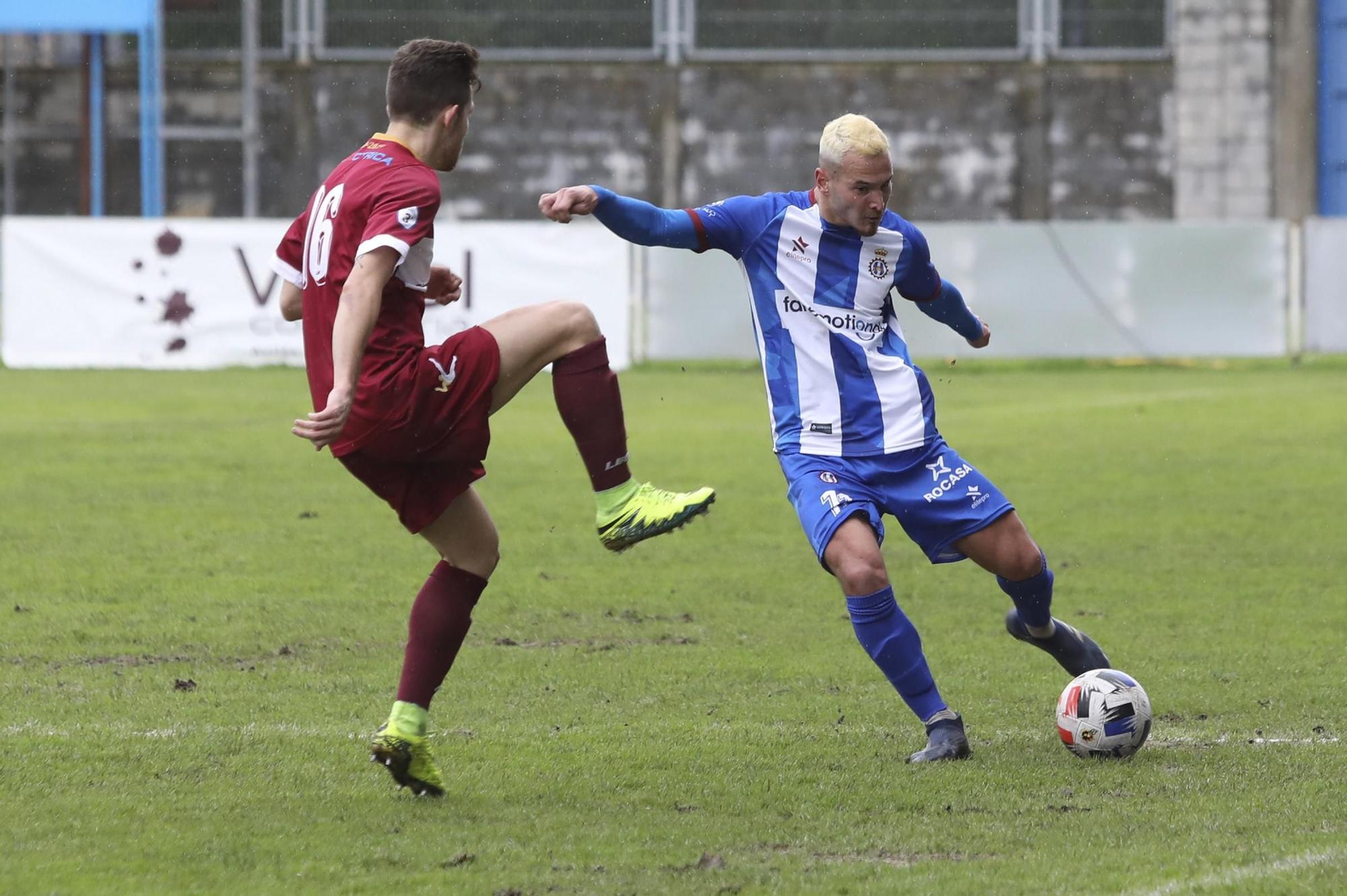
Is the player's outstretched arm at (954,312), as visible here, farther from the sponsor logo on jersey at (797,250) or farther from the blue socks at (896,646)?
the blue socks at (896,646)

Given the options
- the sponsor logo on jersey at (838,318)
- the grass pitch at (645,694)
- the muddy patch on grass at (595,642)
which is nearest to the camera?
the grass pitch at (645,694)

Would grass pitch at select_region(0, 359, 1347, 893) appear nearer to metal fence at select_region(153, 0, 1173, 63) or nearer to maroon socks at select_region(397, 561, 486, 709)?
maroon socks at select_region(397, 561, 486, 709)

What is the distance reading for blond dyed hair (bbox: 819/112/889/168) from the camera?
5.19m

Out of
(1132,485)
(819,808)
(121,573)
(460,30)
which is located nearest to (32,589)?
(121,573)

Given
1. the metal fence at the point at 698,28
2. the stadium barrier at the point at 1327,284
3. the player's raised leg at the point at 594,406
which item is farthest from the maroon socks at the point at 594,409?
the metal fence at the point at 698,28

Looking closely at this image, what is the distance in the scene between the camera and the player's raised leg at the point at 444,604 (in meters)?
4.80

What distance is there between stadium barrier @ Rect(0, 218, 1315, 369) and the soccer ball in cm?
1372

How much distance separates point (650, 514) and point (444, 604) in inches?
23.5

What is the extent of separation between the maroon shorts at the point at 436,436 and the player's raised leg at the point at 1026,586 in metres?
1.51

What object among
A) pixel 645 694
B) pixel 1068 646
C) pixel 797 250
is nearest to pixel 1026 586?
pixel 1068 646

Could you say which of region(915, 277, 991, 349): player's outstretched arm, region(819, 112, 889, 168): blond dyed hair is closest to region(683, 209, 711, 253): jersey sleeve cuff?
region(819, 112, 889, 168): blond dyed hair

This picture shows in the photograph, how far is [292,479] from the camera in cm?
1170

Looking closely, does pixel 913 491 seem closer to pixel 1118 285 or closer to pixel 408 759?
pixel 408 759

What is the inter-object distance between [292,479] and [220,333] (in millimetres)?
7834
